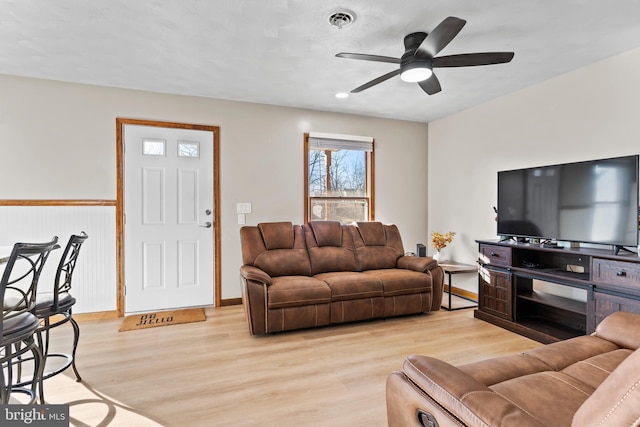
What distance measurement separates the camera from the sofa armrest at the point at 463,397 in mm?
959

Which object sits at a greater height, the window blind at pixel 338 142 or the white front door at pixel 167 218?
the window blind at pixel 338 142

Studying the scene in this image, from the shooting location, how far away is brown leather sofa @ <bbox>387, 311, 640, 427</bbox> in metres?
0.84

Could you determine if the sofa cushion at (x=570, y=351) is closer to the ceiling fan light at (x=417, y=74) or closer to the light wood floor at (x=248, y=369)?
the light wood floor at (x=248, y=369)

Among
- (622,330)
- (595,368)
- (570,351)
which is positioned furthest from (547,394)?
Answer: (622,330)

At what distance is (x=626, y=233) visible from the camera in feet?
8.68

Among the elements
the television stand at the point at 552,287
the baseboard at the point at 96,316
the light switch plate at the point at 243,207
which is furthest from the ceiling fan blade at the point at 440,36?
the baseboard at the point at 96,316

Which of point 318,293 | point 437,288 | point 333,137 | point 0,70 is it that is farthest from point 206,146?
point 437,288

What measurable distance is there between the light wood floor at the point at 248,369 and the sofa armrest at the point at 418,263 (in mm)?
554

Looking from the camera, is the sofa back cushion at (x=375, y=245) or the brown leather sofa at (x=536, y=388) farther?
the sofa back cushion at (x=375, y=245)

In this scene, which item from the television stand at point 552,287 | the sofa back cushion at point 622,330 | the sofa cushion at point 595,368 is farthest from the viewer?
the television stand at point 552,287

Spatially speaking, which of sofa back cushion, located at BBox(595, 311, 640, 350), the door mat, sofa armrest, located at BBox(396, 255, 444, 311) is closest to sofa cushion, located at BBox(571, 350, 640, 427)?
sofa back cushion, located at BBox(595, 311, 640, 350)

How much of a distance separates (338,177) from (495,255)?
2310mm

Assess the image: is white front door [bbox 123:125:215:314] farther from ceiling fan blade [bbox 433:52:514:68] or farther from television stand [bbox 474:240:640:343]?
television stand [bbox 474:240:640:343]

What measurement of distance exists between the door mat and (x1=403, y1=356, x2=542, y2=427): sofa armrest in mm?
3035
